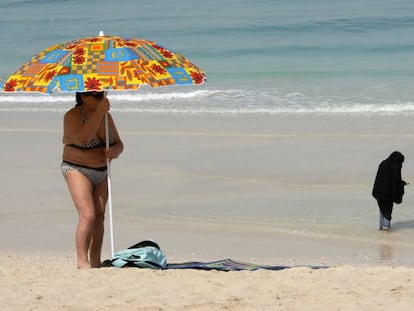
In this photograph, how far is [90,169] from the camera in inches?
250

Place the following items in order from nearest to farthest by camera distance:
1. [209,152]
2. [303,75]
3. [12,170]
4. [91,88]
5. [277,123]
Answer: [91,88], [12,170], [209,152], [277,123], [303,75]

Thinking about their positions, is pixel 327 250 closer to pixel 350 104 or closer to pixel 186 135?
pixel 186 135

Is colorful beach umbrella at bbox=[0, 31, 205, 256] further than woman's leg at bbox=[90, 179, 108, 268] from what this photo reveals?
No

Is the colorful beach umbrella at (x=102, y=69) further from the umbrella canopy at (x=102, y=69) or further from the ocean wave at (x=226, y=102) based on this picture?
the ocean wave at (x=226, y=102)

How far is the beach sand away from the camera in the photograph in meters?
5.94

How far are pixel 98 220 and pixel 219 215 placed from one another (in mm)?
3968

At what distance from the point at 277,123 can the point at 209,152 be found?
3216 mm

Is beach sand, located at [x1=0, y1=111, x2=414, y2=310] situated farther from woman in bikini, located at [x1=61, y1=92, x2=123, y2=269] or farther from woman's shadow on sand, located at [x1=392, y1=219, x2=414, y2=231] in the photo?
woman in bikini, located at [x1=61, y1=92, x2=123, y2=269]

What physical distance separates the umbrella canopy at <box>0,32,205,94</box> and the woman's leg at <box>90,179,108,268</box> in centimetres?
84

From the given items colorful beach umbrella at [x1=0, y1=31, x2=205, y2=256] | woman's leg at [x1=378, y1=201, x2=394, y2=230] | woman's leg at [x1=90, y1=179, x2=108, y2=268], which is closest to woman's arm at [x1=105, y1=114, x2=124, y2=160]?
colorful beach umbrella at [x1=0, y1=31, x2=205, y2=256]

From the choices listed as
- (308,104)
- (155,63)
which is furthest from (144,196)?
(308,104)

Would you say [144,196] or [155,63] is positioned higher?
[155,63]

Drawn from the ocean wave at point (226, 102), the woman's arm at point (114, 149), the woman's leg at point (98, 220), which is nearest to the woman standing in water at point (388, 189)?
the woman's leg at point (98, 220)

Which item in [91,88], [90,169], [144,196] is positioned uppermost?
[91,88]
